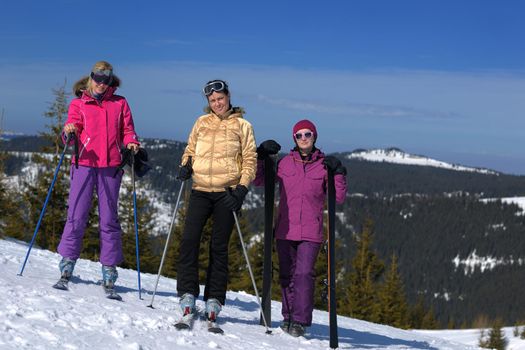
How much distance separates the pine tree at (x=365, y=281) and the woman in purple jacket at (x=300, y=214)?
28200mm

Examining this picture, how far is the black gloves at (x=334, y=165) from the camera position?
608 centimetres

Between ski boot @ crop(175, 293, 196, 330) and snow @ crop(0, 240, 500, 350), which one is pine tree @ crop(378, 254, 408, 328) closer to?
snow @ crop(0, 240, 500, 350)

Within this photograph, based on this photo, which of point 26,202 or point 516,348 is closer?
point 26,202

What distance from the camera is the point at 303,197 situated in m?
6.21

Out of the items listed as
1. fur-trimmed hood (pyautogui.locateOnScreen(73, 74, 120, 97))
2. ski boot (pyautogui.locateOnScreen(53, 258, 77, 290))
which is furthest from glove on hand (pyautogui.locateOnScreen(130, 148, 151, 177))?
ski boot (pyautogui.locateOnScreen(53, 258, 77, 290))

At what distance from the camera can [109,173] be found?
613 cm

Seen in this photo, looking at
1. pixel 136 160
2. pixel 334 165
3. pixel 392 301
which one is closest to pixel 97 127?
pixel 136 160

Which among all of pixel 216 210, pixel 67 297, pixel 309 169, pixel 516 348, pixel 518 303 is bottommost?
pixel 518 303

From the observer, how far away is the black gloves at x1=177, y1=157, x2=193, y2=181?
18.7 feet

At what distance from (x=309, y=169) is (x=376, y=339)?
334 centimetres

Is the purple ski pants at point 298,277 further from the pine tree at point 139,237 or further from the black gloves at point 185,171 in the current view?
the pine tree at point 139,237

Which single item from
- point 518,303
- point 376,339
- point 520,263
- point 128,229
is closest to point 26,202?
point 128,229

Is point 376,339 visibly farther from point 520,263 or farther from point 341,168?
point 520,263

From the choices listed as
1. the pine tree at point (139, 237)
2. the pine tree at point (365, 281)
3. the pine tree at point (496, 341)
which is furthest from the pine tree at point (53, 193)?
the pine tree at point (496, 341)
